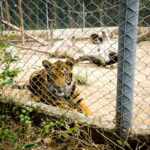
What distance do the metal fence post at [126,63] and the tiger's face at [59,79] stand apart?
159cm

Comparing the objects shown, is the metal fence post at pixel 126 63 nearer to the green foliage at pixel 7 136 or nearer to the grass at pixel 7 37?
the green foliage at pixel 7 136

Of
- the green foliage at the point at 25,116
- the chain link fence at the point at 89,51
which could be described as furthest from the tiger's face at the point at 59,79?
the green foliage at the point at 25,116

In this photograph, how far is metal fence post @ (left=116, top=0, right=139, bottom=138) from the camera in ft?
7.97

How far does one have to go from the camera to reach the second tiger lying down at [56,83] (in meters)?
4.13

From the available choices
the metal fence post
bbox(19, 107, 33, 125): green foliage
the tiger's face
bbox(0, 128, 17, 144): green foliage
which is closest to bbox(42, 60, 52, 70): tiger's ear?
the tiger's face

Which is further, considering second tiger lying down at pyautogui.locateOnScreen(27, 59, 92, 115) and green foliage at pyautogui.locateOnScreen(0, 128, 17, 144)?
second tiger lying down at pyautogui.locateOnScreen(27, 59, 92, 115)

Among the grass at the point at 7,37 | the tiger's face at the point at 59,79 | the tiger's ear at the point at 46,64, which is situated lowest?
the tiger's face at the point at 59,79

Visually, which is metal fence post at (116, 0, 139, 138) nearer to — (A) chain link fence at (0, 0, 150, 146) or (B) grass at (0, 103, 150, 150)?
(A) chain link fence at (0, 0, 150, 146)

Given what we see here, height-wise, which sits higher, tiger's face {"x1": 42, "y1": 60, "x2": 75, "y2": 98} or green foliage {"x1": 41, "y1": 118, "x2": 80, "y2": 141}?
tiger's face {"x1": 42, "y1": 60, "x2": 75, "y2": 98}

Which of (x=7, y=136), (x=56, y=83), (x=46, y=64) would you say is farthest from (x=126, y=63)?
(x=56, y=83)

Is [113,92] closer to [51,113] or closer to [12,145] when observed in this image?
[51,113]

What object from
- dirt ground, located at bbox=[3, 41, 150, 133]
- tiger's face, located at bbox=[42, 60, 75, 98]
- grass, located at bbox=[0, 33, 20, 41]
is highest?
grass, located at bbox=[0, 33, 20, 41]

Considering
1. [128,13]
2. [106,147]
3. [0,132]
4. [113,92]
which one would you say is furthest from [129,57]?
[113,92]

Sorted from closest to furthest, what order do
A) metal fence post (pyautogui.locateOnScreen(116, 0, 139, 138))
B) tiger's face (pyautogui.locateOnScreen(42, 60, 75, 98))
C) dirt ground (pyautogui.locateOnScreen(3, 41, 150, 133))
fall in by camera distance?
metal fence post (pyautogui.locateOnScreen(116, 0, 139, 138)) < dirt ground (pyautogui.locateOnScreen(3, 41, 150, 133)) < tiger's face (pyautogui.locateOnScreen(42, 60, 75, 98))
